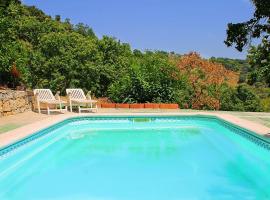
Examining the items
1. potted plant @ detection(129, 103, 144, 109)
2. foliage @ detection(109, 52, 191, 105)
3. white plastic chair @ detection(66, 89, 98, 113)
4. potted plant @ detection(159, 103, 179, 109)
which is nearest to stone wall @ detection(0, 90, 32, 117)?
white plastic chair @ detection(66, 89, 98, 113)

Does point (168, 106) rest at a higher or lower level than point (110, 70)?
lower

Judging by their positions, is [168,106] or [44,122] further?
[168,106]

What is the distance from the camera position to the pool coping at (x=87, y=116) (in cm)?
772

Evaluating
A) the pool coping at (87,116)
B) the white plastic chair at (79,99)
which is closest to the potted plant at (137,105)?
the white plastic chair at (79,99)

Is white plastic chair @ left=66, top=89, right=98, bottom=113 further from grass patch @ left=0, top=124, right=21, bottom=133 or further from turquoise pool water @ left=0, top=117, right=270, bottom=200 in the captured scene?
grass patch @ left=0, top=124, right=21, bottom=133

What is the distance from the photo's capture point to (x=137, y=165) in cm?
736

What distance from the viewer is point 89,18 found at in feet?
110

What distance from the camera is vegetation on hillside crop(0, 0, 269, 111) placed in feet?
43.9

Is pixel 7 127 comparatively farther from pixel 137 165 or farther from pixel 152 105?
pixel 152 105

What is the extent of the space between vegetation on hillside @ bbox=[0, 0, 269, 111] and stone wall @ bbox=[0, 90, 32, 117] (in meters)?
0.75

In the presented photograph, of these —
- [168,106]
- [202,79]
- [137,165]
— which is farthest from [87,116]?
[202,79]

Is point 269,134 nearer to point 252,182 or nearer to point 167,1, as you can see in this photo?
point 252,182

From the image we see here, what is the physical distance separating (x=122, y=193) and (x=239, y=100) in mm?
15273

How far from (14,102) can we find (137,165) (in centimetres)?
561
